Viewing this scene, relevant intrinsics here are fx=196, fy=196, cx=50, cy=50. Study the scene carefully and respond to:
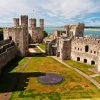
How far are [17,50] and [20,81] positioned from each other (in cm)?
2596

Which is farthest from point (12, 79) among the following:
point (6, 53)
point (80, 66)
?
point (80, 66)

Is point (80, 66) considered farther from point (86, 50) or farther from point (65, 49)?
point (65, 49)

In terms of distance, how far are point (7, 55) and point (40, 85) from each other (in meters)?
20.0

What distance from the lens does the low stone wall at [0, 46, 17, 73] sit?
4785 cm

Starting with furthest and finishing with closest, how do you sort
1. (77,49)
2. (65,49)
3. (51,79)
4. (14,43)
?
1. (14,43)
2. (65,49)
3. (77,49)
4. (51,79)

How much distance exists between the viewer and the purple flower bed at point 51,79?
37.7 metres

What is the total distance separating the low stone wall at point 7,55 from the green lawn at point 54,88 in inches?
211

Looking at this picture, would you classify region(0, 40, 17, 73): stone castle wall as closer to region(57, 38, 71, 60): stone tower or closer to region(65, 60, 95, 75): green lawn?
Result: region(57, 38, 71, 60): stone tower

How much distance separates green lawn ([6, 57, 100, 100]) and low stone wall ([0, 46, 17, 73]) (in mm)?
5363

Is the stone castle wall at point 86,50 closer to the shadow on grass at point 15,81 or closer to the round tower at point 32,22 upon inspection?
the shadow on grass at point 15,81

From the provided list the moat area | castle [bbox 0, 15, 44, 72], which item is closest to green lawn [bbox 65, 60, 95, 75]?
the moat area

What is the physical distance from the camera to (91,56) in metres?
54.1

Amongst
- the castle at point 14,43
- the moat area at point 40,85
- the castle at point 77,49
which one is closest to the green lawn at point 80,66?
the moat area at point 40,85

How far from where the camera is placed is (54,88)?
3519cm
